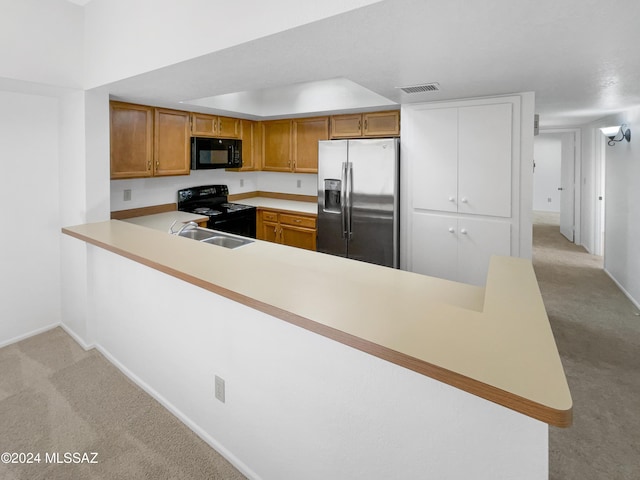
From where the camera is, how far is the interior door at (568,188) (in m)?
6.80

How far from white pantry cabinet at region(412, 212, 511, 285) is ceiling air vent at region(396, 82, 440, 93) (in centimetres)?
115

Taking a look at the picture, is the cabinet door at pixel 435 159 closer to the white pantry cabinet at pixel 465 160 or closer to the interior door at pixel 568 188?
the white pantry cabinet at pixel 465 160

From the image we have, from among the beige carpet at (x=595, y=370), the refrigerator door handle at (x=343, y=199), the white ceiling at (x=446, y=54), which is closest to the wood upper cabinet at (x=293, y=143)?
the refrigerator door handle at (x=343, y=199)

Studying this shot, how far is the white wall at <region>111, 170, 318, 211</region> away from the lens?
3.92 metres

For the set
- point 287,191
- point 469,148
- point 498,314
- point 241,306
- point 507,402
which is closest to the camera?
point 507,402

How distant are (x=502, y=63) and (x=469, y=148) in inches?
44.3

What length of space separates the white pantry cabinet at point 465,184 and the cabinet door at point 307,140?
131cm

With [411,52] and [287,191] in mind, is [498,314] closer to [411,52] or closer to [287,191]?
[411,52]

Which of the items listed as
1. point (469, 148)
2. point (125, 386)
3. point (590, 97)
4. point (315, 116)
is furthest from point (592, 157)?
point (125, 386)

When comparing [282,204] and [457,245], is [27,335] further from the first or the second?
[457,245]

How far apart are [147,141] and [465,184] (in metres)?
3.07

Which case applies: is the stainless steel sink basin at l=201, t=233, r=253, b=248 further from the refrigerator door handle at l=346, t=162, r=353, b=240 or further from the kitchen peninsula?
the refrigerator door handle at l=346, t=162, r=353, b=240

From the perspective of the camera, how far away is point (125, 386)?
2475mm

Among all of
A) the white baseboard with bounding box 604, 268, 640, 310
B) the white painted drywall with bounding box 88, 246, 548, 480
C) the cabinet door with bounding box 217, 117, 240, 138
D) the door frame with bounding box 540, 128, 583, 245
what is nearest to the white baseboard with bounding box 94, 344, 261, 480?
the white painted drywall with bounding box 88, 246, 548, 480
